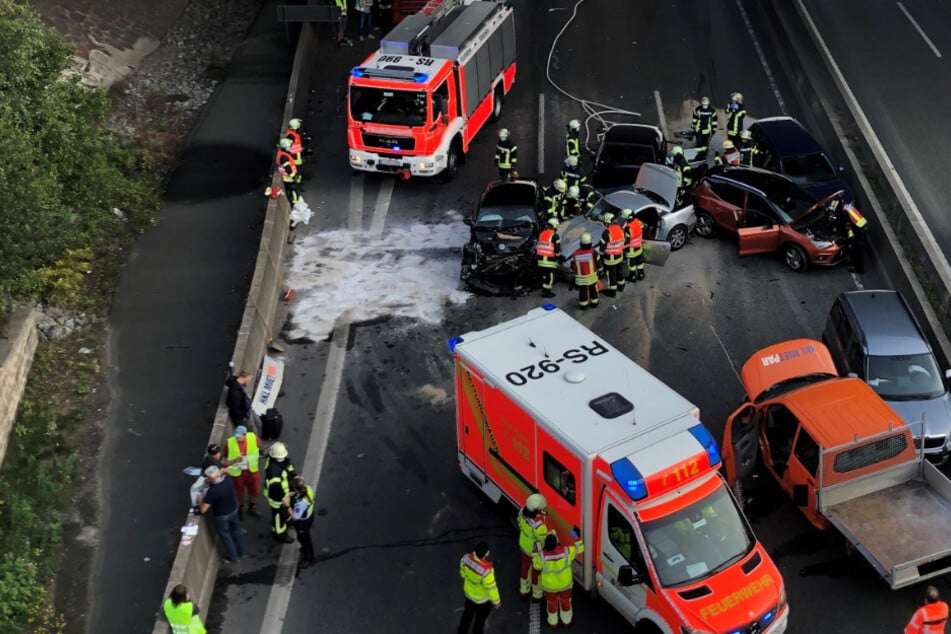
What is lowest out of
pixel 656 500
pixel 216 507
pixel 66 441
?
pixel 66 441

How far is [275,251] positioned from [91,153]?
3.93 meters

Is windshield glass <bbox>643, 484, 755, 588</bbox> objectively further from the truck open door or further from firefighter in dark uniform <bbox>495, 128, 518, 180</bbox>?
firefighter in dark uniform <bbox>495, 128, 518, 180</bbox>

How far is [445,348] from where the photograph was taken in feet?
59.2

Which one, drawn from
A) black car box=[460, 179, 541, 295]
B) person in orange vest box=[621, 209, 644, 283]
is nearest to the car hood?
person in orange vest box=[621, 209, 644, 283]

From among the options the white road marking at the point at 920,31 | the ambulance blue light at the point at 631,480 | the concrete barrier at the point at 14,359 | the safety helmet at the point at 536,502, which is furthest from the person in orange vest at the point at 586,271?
the white road marking at the point at 920,31

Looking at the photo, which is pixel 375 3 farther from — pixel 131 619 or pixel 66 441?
pixel 131 619

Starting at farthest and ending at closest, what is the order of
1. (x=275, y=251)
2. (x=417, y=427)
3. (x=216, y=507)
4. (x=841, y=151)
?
(x=841, y=151), (x=275, y=251), (x=417, y=427), (x=216, y=507)

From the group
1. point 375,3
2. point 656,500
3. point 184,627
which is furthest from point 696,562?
point 375,3

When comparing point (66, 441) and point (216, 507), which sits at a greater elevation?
point (216, 507)

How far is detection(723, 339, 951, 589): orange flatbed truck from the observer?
12758 mm

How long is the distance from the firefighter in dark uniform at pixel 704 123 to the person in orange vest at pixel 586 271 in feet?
17.6

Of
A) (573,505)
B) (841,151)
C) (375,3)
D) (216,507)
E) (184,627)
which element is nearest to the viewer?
(184,627)

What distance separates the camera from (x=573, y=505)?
483 inches

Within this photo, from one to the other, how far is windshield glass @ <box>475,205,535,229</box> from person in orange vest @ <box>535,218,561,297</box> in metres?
0.69
